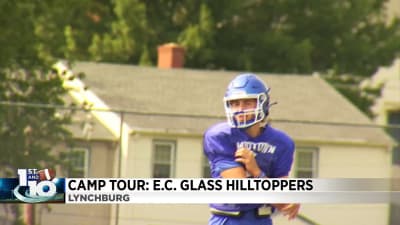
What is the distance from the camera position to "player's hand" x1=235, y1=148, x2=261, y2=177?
8.67 meters

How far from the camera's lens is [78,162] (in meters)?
17.5

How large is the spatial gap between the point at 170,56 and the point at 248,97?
24.5 metres

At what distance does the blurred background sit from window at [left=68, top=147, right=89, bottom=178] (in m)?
0.03

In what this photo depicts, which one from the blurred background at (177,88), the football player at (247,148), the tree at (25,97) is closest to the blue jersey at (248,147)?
the football player at (247,148)

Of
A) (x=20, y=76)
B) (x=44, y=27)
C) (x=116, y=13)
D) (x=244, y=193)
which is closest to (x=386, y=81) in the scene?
(x=116, y=13)

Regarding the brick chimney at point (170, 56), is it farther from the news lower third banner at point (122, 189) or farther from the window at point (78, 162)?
the news lower third banner at point (122, 189)

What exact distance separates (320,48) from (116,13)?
7106 mm

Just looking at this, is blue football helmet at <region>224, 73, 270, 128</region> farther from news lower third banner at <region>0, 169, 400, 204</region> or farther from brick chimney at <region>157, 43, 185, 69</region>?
brick chimney at <region>157, 43, 185, 69</region>

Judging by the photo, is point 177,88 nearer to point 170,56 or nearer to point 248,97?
point 170,56

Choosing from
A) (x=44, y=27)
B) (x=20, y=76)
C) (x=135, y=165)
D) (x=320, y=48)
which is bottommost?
(x=135, y=165)

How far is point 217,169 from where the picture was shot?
8.84 m

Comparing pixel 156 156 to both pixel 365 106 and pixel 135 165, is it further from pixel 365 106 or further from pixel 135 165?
pixel 365 106

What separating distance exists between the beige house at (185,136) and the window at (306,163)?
23 millimetres

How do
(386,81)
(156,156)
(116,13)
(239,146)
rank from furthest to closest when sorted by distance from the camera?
(386,81) → (116,13) → (156,156) → (239,146)
